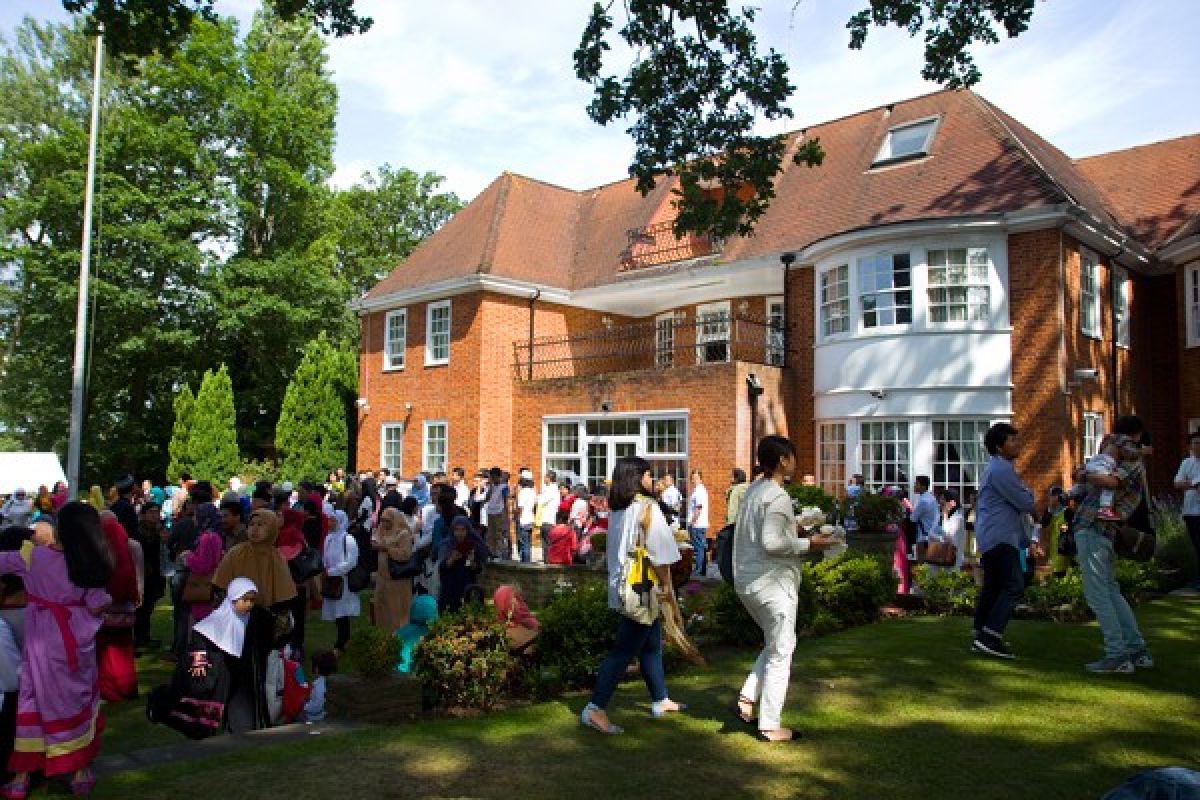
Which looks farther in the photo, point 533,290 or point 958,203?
point 533,290

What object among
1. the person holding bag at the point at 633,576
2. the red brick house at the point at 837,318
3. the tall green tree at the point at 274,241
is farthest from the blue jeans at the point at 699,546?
the tall green tree at the point at 274,241

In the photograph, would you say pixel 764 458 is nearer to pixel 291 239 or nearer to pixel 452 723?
pixel 452 723

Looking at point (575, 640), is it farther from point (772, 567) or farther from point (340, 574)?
point (340, 574)

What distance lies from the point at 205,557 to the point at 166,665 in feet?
7.38

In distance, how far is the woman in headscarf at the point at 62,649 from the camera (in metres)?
5.01

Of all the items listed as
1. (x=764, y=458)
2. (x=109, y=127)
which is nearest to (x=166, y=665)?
(x=764, y=458)

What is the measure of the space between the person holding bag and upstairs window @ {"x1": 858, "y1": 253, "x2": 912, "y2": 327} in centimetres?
1206

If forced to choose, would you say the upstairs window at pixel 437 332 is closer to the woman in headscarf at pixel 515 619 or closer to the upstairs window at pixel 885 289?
the upstairs window at pixel 885 289

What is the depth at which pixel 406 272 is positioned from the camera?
86.0 ft

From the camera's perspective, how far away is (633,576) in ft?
18.8

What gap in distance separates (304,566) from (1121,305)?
17207mm

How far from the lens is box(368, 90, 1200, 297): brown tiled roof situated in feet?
56.6

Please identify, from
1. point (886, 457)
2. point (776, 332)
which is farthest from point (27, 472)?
point (886, 457)

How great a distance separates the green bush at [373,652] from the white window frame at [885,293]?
1285 centimetres
